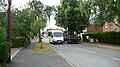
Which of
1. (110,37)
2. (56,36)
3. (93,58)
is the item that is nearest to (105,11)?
(110,37)

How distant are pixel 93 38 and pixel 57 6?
1516cm

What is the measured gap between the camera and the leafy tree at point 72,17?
198 feet

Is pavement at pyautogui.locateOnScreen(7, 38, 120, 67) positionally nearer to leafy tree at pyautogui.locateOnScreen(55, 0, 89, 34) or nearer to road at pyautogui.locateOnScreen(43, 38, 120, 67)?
road at pyautogui.locateOnScreen(43, 38, 120, 67)

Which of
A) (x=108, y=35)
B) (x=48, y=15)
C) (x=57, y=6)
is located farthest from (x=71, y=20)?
(x=48, y=15)

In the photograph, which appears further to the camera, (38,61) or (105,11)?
(105,11)

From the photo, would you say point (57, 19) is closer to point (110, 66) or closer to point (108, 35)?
point (108, 35)

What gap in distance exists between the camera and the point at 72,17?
6041 cm

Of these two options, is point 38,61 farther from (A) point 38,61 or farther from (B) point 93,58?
(B) point 93,58

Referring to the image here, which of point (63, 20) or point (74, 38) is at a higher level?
point (63, 20)

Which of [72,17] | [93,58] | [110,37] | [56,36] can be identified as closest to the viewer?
[93,58]

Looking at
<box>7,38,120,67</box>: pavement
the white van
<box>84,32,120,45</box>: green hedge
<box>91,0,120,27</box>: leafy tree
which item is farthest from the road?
the white van

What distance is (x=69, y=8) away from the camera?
6016 cm

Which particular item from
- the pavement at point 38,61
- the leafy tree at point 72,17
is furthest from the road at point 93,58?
the leafy tree at point 72,17

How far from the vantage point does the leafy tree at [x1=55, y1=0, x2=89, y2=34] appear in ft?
198
